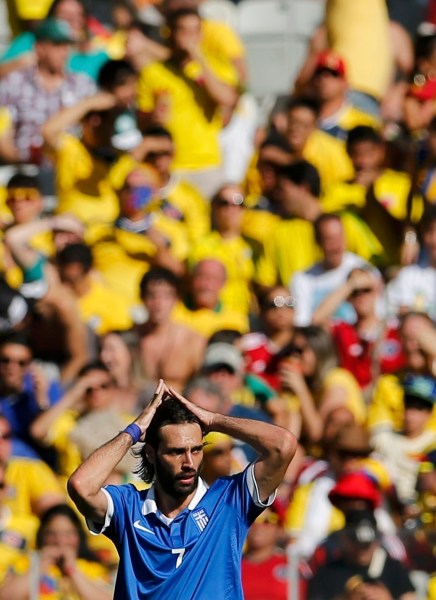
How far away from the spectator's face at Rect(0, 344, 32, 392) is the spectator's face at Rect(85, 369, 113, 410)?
0.42 m

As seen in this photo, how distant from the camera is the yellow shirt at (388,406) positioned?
10.4 metres

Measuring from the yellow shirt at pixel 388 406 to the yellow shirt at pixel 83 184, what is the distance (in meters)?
2.08

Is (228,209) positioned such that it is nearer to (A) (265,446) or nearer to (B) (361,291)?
(B) (361,291)

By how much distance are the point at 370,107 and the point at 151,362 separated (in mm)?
2876

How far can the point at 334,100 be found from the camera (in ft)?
40.7

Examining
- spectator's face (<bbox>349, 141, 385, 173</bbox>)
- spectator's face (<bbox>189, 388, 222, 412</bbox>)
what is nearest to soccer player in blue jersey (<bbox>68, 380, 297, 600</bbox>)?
spectator's face (<bbox>189, 388, 222, 412</bbox>)

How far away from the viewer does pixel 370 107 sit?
12719 mm

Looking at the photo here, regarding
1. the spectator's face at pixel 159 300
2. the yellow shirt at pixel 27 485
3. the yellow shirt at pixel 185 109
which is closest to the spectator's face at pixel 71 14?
the yellow shirt at pixel 185 109

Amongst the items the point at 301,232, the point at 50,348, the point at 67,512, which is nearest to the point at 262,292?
the point at 301,232

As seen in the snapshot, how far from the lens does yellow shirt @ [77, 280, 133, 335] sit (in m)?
11.1

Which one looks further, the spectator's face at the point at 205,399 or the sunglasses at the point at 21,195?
the sunglasses at the point at 21,195

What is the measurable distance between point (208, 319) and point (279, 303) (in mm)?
420

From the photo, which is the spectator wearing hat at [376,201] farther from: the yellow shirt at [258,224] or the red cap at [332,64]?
the red cap at [332,64]

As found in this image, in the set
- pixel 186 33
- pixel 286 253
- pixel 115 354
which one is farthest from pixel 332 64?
pixel 115 354
